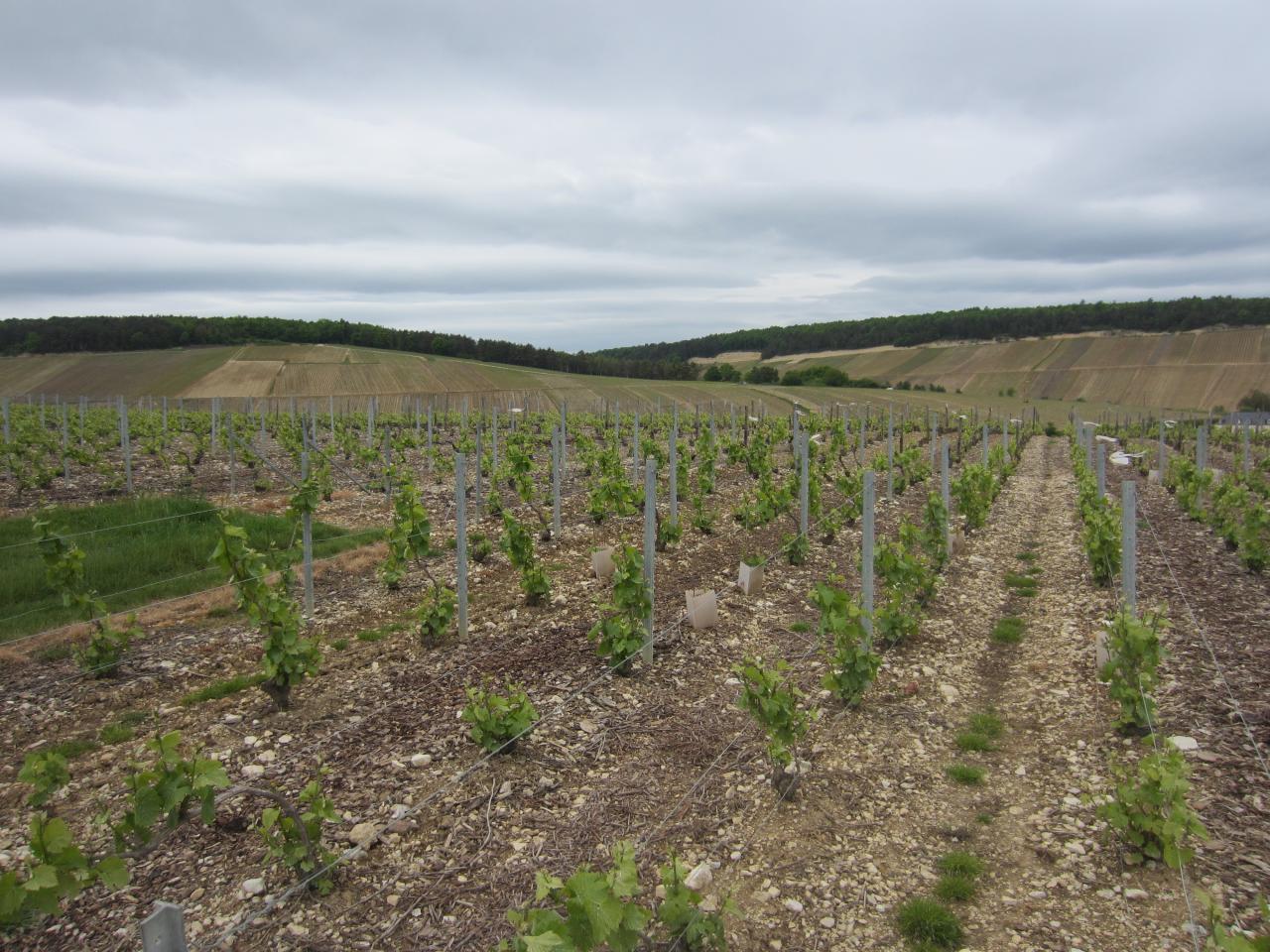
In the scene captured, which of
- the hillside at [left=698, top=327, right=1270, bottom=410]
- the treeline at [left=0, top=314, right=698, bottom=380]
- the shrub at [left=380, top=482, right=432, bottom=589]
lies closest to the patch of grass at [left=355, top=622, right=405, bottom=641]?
the shrub at [left=380, top=482, right=432, bottom=589]

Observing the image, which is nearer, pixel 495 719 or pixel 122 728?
pixel 495 719

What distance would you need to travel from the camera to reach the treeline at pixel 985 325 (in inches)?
3211

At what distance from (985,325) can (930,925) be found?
103 metres

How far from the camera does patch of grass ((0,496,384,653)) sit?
29.1ft

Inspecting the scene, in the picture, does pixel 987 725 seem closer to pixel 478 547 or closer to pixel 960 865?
pixel 960 865

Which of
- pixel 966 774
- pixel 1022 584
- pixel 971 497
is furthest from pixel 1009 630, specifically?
pixel 971 497

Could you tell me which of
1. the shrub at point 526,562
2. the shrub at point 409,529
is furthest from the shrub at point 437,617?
the shrub at point 526,562

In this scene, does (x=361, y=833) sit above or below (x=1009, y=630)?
above

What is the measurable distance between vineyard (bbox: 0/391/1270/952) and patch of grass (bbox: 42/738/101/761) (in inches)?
1.3

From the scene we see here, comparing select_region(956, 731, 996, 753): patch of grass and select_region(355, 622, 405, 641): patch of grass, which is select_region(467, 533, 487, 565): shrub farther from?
select_region(956, 731, 996, 753): patch of grass

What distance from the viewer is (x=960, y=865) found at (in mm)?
4203

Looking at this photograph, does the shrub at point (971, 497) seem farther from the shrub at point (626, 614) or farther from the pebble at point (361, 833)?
the pebble at point (361, 833)

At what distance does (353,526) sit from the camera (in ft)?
44.4

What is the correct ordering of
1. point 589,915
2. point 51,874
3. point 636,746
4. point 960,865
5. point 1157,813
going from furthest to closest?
point 636,746 → point 960,865 → point 1157,813 → point 589,915 → point 51,874
